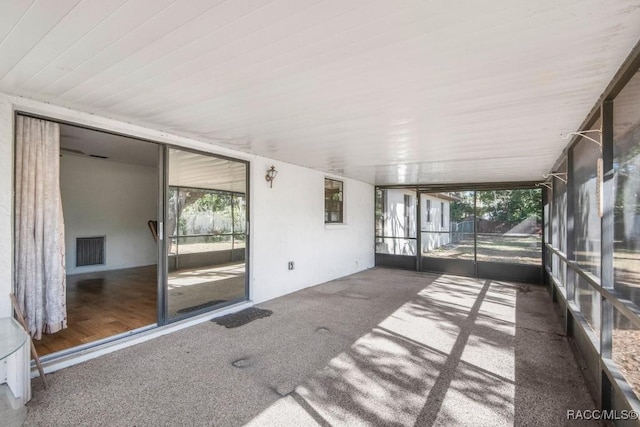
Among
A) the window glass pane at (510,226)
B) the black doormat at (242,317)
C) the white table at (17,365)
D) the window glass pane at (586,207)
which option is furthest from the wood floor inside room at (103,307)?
the window glass pane at (510,226)

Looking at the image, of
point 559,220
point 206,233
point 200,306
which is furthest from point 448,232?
point 200,306

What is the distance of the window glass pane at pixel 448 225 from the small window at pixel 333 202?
227 centimetres

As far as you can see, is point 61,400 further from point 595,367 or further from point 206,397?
point 595,367

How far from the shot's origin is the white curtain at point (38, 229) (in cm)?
264

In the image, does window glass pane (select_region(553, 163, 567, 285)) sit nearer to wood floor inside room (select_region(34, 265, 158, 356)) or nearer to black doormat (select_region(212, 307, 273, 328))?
black doormat (select_region(212, 307, 273, 328))

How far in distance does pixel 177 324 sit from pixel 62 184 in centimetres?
456

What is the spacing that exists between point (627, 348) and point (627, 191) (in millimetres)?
1002

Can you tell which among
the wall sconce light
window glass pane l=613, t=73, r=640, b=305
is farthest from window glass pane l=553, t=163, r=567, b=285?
the wall sconce light

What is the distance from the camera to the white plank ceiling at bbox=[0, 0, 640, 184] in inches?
55.1

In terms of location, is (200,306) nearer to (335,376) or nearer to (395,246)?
(335,376)

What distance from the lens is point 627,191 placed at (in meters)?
1.88

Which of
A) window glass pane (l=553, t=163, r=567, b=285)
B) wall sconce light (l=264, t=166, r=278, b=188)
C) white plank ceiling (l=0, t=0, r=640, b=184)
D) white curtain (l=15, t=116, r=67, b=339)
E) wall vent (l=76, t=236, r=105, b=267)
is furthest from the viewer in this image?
wall vent (l=76, t=236, r=105, b=267)

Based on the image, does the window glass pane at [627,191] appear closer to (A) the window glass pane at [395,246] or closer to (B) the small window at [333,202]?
(B) the small window at [333,202]

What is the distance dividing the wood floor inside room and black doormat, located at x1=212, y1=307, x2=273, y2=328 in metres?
0.81
